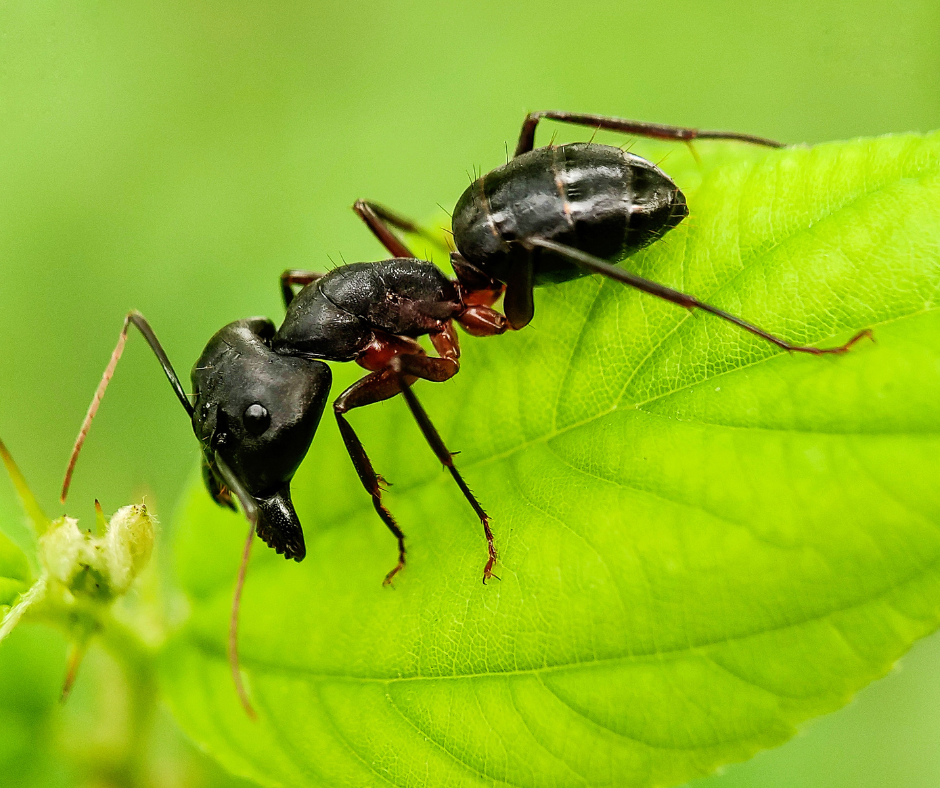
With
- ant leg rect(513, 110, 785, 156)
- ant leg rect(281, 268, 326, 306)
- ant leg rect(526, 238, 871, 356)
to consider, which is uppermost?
ant leg rect(513, 110, 785, 156)

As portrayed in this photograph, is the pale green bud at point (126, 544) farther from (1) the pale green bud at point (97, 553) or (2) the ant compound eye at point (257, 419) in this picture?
(2) the ant compound eye at point (257, 419)

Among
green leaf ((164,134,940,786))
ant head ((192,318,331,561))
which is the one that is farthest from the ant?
green leaf ((164,134,940,786))

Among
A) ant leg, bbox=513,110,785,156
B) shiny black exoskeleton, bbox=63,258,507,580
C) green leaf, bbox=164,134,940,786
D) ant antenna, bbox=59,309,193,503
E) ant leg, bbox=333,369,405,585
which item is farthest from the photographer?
ant leg, bbox=513,110,785,156

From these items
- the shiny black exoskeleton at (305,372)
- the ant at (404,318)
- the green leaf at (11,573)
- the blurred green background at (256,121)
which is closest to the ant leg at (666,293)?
the ant at (404,318)

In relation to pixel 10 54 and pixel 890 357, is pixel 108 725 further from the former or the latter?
pixel 10 54

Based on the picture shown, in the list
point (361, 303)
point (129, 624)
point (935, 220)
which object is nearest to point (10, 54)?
point (361, 303)

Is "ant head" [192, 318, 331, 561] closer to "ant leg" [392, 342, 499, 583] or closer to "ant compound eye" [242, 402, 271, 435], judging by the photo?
"ant compound eye" [242, 402, 271, 435]

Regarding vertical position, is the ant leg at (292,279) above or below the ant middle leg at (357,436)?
above
